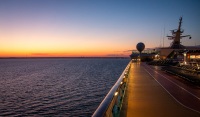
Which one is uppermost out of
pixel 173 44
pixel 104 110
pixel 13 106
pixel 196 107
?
pixel 173 44

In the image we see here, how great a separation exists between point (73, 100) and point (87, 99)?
1830 millimetres

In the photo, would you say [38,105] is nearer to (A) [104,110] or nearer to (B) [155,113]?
(B) [155,113]

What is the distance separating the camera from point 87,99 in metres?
28.1

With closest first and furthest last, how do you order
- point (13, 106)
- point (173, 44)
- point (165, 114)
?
1. point (165, 114)
2. point (13, 106)
3. point (173, 44)

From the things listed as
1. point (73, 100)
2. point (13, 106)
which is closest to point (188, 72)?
point (73, 100)

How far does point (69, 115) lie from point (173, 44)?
76.5 m

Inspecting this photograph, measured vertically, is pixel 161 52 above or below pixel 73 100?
above

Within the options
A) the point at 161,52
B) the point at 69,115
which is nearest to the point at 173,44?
the point at 161,52

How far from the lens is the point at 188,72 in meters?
21.7

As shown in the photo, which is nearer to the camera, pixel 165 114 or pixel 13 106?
pixel 165 114

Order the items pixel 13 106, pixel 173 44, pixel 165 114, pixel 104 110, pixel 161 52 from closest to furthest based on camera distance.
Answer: pixel 104 110 < pixel 165 114 < pixel 13 106 < pixel 161 52 < pixel 173 44

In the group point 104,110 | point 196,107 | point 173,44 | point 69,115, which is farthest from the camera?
point 173,44

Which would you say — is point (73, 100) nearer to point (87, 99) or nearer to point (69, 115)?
point (87, 99)

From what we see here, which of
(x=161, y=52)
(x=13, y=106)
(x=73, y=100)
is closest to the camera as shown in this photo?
(x=13, y=106)
